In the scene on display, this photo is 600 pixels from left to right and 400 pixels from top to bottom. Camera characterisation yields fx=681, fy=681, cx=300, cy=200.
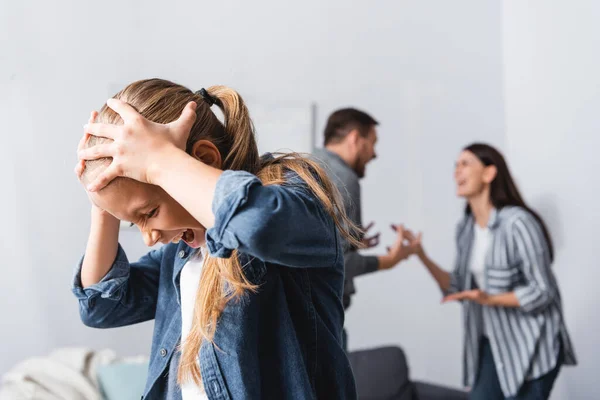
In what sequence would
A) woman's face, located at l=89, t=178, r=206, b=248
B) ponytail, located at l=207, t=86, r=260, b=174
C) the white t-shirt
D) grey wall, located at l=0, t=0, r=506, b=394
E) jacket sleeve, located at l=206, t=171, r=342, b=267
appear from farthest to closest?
the white t-shirt → grey wall, located at l=0, t=0, r=506, b=394 → ponytail, located at l=207, t=86, r=260, b=174 → woman's face, located at l=89, t=178, r=206, b=248 → jacket sleeve, located at l=206, t=171, r=342, b=267

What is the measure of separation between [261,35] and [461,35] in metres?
1.14

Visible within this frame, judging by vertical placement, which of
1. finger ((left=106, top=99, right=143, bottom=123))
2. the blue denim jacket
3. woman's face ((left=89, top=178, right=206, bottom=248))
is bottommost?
the blue denim jacket

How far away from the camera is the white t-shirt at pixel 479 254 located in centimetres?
280

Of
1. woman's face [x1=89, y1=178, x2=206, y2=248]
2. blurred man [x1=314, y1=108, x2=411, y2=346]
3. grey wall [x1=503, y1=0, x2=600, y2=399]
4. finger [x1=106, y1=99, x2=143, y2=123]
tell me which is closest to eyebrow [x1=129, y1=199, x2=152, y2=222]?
woman's face [x1=89, y1=178, x2=206, y2=248]

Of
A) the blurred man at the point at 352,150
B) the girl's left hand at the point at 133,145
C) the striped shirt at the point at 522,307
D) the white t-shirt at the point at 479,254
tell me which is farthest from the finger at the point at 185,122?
the white t-shirt at the point at 479,254

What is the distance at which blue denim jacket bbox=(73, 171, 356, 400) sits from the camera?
646 mm

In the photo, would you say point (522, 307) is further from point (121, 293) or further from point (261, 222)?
point (261, 222)

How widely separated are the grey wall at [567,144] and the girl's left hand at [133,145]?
99.7 inches

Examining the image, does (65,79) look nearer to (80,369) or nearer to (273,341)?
(80,369)

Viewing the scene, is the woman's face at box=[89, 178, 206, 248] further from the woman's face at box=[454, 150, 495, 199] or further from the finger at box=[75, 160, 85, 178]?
the woman's face at box=[454, 150, 495, 199]

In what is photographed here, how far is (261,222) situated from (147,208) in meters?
0.21

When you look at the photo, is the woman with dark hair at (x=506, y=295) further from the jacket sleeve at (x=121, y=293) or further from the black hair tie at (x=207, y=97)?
the black hair tie at (x=207, y=97)

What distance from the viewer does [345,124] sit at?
2.71m

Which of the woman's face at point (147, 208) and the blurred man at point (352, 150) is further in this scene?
the blurred man at point (352, 150)
